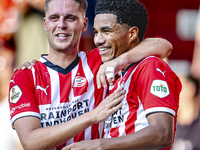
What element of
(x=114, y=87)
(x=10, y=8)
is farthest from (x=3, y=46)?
(x=114, y=87)

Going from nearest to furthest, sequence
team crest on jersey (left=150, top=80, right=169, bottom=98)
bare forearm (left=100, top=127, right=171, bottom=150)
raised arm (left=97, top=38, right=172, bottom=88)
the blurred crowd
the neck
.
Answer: bare forearm (left=100, top=127, right=171, bottom=150)
team crest on jersey (left=150, top=80, right=169, bottom=98)
raised arm (left=97, top=38, right=172, bottom=88)
the neck
the blurred crowd

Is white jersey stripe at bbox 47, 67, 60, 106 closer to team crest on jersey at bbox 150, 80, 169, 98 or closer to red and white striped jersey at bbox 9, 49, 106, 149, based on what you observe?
red and white striped jersey at bbox 9, 49, 106, 149

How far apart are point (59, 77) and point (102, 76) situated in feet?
2.38

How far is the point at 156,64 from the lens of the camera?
98.3 inches

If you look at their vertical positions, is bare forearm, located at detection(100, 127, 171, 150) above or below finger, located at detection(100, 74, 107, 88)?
below

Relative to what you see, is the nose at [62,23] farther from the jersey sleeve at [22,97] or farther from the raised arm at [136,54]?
the raised arm at [136,54]

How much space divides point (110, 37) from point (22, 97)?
0.99 meters

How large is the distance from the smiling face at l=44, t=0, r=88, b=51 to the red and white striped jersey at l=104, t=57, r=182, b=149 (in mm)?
701

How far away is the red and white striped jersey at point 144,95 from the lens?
239cm

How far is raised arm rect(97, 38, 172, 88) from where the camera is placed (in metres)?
2.52

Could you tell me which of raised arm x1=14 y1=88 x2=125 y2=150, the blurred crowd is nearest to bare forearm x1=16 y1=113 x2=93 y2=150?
raised arm x1=14 y1=88 x2=125 y2=150

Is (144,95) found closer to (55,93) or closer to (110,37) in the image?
(110,37)

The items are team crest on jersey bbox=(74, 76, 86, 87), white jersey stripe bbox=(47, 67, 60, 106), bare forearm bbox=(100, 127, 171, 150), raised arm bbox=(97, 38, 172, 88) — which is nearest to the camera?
bare forearm bbox=(100, 127, 171, 150)

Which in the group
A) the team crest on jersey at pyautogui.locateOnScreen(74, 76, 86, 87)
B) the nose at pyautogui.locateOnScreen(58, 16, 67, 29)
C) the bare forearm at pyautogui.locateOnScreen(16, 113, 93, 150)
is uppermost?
the nose at pyautogui.locateOnScreen(58, 16, 67, 29)
